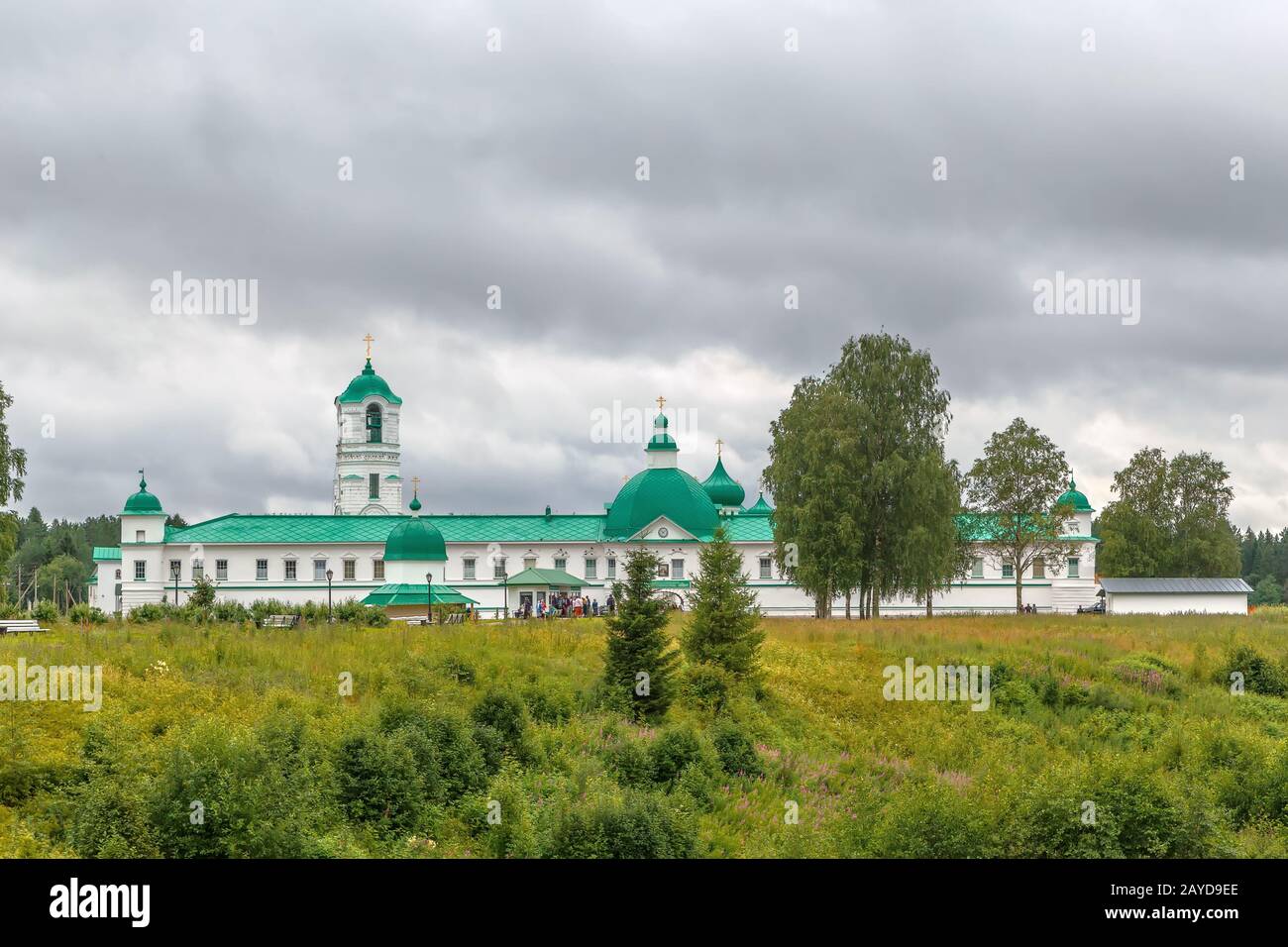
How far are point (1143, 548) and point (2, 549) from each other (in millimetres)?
61499

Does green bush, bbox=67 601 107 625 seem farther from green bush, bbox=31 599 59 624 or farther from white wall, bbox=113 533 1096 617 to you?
white wall, bbox=113 533 1096 617

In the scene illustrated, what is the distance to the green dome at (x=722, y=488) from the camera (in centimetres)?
7969

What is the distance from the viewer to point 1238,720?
1180 inches

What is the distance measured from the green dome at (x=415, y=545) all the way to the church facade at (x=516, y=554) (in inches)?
229

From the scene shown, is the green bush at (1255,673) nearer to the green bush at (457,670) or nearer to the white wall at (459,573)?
the green bush at (457,670)

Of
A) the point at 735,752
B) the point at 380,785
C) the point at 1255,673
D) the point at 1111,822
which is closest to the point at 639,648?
the point at 735,752

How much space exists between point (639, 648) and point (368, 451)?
61.3 metres

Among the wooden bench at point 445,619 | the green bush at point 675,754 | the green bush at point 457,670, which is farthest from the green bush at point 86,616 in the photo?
the green bush at point 675,754

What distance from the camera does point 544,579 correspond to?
6612cm

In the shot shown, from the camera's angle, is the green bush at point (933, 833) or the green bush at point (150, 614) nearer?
the green bush at point (933, 833)

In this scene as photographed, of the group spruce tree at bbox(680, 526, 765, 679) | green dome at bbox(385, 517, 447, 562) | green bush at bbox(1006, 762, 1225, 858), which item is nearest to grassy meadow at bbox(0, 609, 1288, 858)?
green bush at bbox(1006, 762, 1225, 858)
